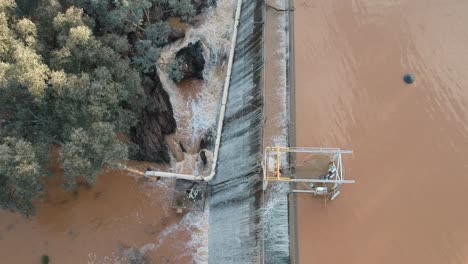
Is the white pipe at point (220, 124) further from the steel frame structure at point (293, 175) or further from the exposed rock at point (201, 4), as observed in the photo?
the steel frame structure at point (293, 175)

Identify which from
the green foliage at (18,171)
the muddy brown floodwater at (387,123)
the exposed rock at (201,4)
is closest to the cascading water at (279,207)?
the muddy brown floodwater at (387,123)

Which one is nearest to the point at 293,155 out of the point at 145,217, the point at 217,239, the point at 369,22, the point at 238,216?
the point at 238,216

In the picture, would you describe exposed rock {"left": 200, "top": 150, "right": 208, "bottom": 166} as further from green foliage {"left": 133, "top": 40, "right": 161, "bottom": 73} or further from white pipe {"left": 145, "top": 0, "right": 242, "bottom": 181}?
green foliage {"left": 133, "top": 40, "right": 161, "bottom": 73}

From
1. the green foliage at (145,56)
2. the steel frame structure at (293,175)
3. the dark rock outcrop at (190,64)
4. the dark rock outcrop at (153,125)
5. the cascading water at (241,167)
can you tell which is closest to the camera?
the steel frame structure at (293,175)

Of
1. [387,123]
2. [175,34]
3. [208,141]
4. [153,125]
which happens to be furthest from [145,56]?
[387,123]

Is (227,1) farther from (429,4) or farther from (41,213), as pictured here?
(41,213)

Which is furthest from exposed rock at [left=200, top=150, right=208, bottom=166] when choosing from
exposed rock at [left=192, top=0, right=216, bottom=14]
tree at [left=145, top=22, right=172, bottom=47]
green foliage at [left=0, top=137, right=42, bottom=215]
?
exposed rock at [left=192, top=0, right=216, bottom=14]
